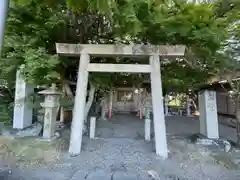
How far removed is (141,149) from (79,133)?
1.58 m

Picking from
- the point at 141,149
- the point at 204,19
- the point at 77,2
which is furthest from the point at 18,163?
the point at 204,19

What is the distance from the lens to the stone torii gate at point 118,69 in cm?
470

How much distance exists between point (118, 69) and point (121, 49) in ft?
1.51

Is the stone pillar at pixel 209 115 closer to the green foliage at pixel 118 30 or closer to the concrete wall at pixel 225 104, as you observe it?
the green foliage at pixel 118 30

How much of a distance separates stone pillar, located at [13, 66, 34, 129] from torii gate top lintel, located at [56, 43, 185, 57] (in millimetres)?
2462

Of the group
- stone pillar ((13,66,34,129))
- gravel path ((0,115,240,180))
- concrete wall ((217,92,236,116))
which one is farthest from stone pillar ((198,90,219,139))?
concrete wall ((217,92,236,116))

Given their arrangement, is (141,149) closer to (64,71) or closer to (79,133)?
(79,133)

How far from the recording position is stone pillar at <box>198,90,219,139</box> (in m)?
5.72

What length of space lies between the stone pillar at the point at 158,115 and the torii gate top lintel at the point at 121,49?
7.8 inches

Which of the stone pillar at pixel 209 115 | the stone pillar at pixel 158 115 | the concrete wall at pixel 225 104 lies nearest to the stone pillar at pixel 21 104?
the stone pillar at pixel 158 115

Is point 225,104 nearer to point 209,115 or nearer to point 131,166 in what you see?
point 209,115

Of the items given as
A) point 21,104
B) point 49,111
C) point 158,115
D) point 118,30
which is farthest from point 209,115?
point 21,104

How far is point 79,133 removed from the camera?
470cm

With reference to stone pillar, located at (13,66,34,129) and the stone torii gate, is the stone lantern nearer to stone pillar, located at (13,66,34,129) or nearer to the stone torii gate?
stone pillar, located at (13,66,34,129)
